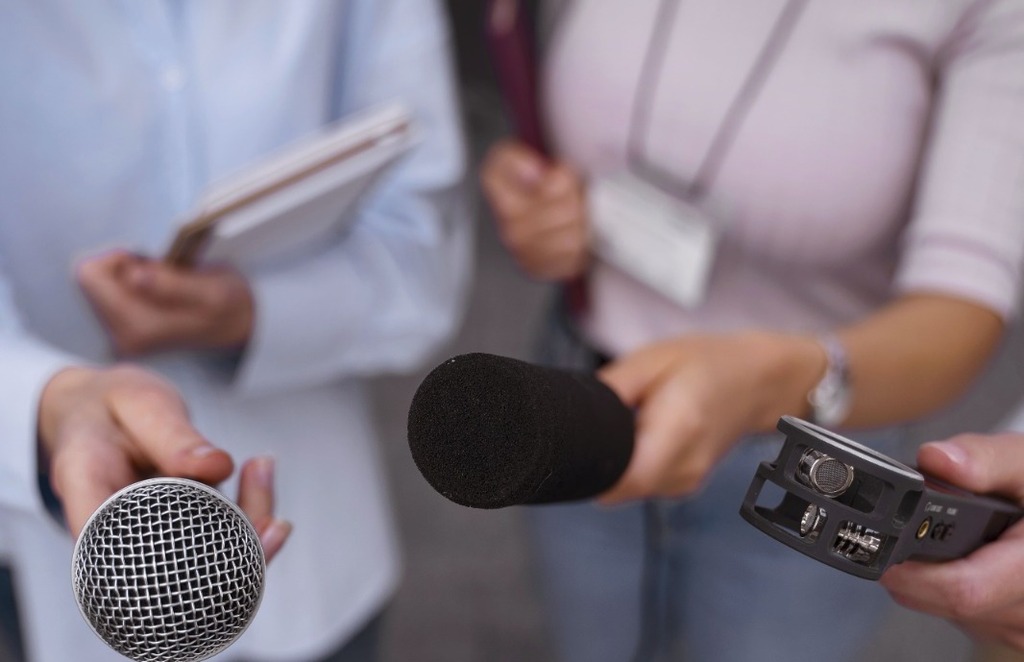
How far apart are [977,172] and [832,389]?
0.44ft

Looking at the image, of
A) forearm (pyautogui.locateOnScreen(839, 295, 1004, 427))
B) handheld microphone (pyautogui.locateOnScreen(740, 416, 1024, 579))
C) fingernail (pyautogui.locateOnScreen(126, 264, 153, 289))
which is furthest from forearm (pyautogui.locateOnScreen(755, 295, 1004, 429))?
fingernail (pyautogui.locateOnScreen(126, 264, 153, 289))

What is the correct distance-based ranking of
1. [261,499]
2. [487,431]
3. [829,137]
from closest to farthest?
[487,431], [261,499], [829,137]

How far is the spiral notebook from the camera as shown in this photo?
19.0 inches

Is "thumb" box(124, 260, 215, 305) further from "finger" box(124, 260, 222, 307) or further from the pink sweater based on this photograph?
the pink sweater

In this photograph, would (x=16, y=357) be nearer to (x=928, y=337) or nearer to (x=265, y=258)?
(x=265, y=258)

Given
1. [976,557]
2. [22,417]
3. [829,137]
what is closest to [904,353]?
[829,137]

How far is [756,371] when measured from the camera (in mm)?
465

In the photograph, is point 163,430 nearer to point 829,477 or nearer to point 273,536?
point 273,536

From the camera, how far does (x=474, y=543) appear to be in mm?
1386

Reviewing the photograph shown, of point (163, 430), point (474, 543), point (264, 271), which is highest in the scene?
point (163, 430)

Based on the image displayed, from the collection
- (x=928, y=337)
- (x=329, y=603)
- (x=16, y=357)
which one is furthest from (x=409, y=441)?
(x=329, y=603)

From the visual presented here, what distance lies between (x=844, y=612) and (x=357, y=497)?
358 mm

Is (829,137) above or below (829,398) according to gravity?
above

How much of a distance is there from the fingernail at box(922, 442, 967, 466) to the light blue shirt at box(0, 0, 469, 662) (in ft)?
1.17
